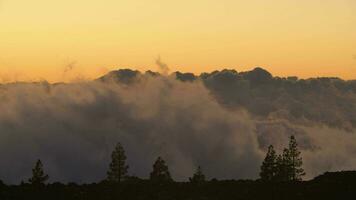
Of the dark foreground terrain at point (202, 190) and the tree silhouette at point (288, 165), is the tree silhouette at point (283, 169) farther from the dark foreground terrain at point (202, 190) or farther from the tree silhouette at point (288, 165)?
the dark foreground terrain at point (202, 190)

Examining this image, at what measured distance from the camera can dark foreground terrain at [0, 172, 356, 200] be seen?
241 feet

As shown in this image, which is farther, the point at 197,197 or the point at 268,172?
the point at 268,172

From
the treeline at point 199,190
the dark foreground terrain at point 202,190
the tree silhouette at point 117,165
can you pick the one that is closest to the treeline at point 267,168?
the tree silhouette at point 117,165

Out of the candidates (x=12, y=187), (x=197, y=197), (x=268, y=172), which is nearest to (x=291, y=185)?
(x=197, y=197)

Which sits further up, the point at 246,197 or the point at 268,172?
the point at 268,172

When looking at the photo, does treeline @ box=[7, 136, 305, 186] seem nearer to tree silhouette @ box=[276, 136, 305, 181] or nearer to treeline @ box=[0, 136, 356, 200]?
tree silhouette @ box=[276, 136, 305, 181]

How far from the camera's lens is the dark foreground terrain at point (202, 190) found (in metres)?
73.3

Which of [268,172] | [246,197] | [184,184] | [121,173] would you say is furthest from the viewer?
[121,173]

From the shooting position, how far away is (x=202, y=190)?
7688cm

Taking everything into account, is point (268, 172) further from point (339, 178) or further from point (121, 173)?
point (339, 178)

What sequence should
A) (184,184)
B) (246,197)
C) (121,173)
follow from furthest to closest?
(121,173) → (184,184) → (246,197)

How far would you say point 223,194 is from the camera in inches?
2953

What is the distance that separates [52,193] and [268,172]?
198ft

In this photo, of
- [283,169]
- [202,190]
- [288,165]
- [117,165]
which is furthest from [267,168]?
[202,190]
